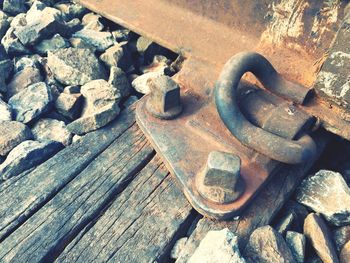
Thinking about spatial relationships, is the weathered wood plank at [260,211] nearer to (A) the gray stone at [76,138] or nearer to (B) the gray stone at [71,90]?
(A) the gray stone at [76,138]

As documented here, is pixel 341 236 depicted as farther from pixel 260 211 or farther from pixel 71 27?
pixel 71 27

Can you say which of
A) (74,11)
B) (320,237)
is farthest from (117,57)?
(320,237)

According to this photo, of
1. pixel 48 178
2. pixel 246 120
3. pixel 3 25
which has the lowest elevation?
pixel 48 178

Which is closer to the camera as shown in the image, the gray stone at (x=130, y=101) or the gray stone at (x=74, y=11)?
the gray stone at (x=130, y=101)

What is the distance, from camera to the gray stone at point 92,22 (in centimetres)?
289

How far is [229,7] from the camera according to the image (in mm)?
2283

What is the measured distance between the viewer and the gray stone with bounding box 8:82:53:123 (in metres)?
2.20

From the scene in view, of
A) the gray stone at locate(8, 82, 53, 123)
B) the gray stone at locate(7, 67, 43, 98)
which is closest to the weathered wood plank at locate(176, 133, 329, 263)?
the gray stone at locate(8, 82, 53, 123)

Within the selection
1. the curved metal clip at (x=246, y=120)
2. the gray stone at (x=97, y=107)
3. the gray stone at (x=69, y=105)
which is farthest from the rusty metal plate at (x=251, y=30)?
the gray stone at (x=69, y=105)

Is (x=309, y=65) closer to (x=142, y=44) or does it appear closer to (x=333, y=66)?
(x=333, y=66)

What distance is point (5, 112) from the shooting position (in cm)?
219

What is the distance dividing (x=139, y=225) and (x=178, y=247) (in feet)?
0.63

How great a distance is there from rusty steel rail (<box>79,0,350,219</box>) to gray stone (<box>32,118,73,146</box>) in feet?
1.33

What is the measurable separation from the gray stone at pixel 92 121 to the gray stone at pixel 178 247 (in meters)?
0.75
